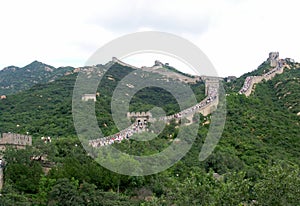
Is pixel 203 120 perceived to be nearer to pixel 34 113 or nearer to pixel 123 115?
pixel 123 115

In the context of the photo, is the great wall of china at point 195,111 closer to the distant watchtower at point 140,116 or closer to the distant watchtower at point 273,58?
→ the distant watchtower at point 140,116

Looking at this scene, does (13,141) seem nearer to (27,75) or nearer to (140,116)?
(140,116)

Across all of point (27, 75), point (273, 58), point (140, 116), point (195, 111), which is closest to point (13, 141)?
point (140, 116)

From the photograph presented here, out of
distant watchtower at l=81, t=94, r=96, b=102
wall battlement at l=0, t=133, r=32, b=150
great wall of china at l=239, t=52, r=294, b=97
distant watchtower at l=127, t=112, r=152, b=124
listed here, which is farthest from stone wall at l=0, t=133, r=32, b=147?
great wall of china at l=239, t=52, r=294, b=97

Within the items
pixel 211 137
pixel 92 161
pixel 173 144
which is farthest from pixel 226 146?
pixel 92 161

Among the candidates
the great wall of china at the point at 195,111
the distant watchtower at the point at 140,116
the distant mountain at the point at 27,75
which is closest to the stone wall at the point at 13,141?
the great wall of china at the point at 195,111

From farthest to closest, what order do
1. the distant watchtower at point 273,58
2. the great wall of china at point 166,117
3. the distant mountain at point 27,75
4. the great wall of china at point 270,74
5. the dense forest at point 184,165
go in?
the distant mountain at point 27,75 < the distant watchtower at point 273,58 < the great wall of china at point 270,74 < the great wall of china at point 166,117 < the dense forest at point 184,165
